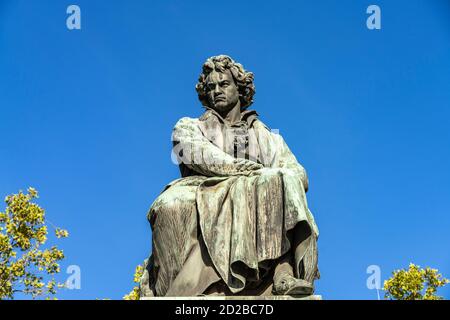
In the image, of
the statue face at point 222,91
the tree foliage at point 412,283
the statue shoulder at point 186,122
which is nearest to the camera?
the statue shoulder at point 186,122

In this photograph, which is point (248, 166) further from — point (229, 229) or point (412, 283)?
point (412, 283)

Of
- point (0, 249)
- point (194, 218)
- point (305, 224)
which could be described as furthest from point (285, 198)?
point (0, 249)

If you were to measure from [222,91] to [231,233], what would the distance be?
2384 mm

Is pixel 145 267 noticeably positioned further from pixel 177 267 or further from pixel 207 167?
pixel 207 167

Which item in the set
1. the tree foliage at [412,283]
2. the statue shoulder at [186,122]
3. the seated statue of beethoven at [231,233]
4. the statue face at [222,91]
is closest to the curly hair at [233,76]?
the statue face at [222,91]

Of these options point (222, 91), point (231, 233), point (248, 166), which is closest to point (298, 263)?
point (231, 233)

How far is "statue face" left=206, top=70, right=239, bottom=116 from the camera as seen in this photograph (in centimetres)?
971

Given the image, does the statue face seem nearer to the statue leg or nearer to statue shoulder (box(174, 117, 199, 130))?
statue shoulder (box(174, 117, 199, 130))

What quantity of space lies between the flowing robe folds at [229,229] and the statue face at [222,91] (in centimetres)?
123

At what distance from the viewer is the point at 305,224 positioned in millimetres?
7895

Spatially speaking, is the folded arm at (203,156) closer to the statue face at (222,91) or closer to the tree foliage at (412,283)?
the statue face at (222,91)

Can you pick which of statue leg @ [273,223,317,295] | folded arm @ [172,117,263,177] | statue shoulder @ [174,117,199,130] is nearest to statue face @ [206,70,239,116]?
statue shoulder @ [174,117,199,130]

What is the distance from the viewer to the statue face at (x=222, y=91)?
9.71 m

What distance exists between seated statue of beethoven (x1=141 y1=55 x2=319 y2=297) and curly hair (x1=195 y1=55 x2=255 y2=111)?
4.30 ft
